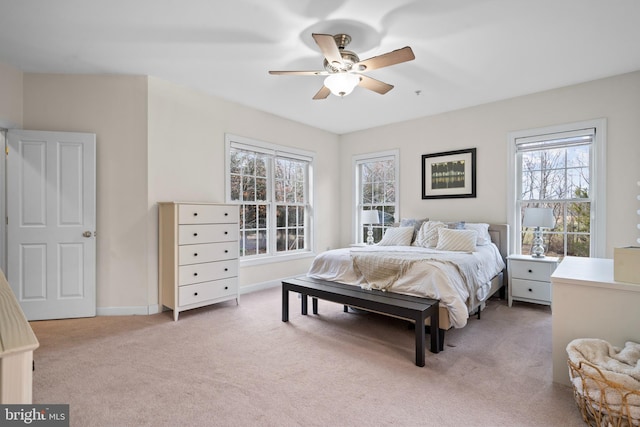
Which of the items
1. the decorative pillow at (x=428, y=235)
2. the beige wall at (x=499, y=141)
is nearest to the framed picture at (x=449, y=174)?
the beige wall at (x=499, y=141)

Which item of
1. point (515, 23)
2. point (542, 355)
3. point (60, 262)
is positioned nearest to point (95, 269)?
point (60, 262)

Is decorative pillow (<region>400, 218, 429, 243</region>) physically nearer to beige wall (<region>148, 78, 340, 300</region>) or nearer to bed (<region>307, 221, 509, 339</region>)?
bed (<region>307, 221, 509, 339</region>)

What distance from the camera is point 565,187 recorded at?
3.80 m

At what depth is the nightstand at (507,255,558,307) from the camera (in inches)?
137

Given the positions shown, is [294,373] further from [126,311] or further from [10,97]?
[10,97]

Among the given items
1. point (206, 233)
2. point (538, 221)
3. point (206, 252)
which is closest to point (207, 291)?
point (206, 252)

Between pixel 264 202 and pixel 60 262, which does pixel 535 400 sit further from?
pixel 60 262

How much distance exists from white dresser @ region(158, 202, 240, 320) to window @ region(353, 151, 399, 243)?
261 centimetres

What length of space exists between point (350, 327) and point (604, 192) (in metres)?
3.21

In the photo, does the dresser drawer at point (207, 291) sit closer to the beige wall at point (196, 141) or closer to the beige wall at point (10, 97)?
the beige wall at point (196, 141)

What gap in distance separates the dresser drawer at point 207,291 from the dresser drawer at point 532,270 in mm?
3371

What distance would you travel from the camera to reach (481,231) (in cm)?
396

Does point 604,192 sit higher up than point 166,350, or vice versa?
point 604,192

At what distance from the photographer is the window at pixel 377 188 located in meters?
5.23
